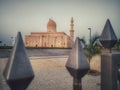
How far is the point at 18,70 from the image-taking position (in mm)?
1792

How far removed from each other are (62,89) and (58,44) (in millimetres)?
65193

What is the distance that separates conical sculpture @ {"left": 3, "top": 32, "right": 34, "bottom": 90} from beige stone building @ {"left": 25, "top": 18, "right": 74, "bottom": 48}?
6692 centimetres

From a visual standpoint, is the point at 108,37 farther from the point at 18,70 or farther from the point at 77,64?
the point at 18,70

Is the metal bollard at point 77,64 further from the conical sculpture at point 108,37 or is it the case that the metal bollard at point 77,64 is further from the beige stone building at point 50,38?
the beige stone building at point 50,38

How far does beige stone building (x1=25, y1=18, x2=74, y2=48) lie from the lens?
70.9 metres

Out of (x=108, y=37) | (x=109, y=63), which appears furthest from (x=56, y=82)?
(x=108, y=37)

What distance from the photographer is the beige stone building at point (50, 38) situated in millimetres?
70875

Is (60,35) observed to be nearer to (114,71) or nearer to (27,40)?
(27,40)

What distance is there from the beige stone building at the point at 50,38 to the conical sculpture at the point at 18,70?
66919mm

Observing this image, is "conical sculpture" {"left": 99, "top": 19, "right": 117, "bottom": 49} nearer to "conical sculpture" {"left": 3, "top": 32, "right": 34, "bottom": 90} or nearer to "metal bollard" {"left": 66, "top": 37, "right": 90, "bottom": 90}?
"metal bollard" {"left": 66, "top": 37, "right": 90, "bottom": 90}

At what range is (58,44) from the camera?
72250 millimetres

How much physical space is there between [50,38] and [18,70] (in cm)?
7119

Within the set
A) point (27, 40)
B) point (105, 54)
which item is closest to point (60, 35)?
point (27, 40)

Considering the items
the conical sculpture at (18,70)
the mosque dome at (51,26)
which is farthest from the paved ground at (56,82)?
the mosque dome at (51,26)
